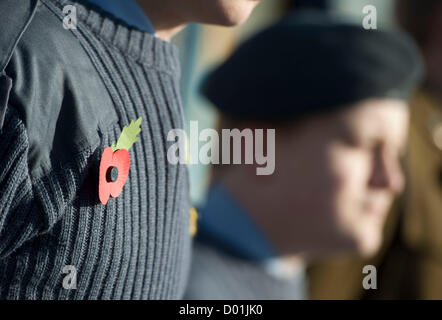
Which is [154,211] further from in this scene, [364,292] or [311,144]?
[364,292]

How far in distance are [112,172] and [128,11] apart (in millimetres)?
203

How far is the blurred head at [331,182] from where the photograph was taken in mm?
1628

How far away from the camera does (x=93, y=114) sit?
85 cm

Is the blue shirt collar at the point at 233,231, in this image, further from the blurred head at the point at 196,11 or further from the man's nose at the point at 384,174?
the blurred head at the point at 196,11

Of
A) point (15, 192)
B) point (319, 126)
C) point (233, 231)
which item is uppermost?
point (319, 126)

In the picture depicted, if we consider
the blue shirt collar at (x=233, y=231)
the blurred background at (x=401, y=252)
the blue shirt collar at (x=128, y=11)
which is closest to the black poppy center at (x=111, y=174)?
the blue shirt collar at (x=128, y=11)

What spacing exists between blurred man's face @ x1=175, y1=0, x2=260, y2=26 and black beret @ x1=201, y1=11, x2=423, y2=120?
0.71 m

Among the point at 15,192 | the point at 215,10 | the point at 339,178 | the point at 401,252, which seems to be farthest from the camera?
the point at 401,252

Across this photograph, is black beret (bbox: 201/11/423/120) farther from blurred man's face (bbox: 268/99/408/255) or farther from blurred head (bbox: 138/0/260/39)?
blurred head (bbox: 138/0/260/39)

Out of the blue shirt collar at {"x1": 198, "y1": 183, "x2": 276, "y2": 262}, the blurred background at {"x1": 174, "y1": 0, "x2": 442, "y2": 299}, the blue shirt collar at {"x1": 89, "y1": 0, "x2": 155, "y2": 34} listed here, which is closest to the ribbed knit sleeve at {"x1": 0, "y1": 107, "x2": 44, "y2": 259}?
the blue shirt collar at {"x1": 89, "y1": 0, "x2": 155, "y2": 34}

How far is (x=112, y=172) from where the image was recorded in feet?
2.82

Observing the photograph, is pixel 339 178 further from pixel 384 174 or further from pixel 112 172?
pixel 112 172

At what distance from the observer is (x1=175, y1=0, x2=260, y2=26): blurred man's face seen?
94cm

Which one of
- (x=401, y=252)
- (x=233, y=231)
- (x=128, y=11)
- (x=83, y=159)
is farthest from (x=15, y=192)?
(x=401, y=252)
